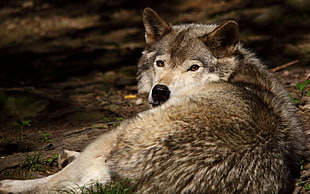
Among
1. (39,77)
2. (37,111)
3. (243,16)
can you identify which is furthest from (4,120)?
(243,16)

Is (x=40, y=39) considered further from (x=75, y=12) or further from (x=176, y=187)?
(x=176, y=187)

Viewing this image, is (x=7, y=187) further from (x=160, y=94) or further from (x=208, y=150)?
(x=208, y=150)

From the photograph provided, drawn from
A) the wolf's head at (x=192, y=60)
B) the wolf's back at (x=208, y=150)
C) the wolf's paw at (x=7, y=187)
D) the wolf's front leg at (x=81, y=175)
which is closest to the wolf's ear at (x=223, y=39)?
the wolf's head at (x=192, y=60)

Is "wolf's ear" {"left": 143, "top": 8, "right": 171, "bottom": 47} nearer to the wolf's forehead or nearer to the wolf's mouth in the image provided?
the wolf's forehead

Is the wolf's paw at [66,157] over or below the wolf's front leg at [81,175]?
below

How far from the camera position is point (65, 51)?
10961mm

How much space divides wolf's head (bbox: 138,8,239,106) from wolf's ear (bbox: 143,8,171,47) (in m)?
0.20

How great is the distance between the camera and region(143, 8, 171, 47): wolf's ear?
5.23 meters

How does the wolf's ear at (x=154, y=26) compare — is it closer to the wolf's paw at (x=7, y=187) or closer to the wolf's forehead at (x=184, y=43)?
the wolf's forehead at (x=184, y=43)

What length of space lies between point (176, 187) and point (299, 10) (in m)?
9.05

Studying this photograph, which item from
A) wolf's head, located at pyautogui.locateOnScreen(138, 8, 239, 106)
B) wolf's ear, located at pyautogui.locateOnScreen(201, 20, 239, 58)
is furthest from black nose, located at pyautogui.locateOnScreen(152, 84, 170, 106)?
wolf's ear, located at pyautogui.locateOnScreen(201, 20, 239, 58)

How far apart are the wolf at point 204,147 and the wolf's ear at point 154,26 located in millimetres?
925

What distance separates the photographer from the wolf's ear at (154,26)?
523 cm

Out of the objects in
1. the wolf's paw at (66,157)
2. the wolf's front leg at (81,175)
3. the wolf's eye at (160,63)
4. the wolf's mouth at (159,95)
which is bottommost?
the wolf's paw at (66,157)
